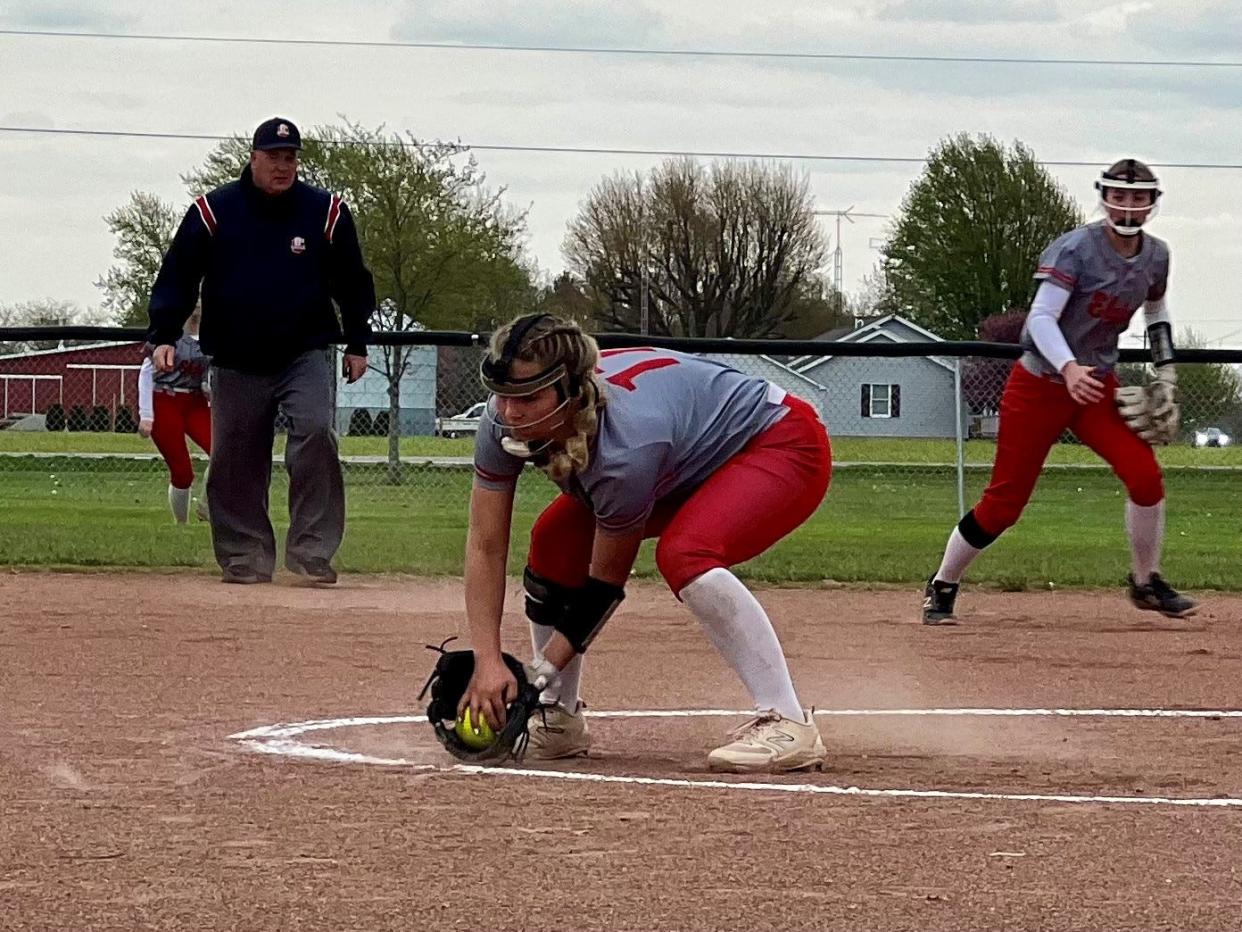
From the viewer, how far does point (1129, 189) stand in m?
8.54

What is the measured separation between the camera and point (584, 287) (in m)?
57.2

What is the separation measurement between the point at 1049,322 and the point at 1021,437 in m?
0.58

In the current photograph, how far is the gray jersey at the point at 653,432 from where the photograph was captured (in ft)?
16.7

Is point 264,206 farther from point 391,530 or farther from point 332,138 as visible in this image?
point 332,138

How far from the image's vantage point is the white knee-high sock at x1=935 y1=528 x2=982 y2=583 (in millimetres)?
9266

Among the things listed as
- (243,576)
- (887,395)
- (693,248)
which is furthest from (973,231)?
(243,576)

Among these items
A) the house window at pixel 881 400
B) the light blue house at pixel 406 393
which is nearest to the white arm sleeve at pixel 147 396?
the light blue house at pixel 406 393

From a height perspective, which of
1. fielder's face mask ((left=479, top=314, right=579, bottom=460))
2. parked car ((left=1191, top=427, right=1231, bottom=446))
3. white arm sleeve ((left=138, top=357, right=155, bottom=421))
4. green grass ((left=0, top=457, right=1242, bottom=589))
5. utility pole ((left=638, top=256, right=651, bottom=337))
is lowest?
green grass ((left=0, top=457, right=1242, bottom=589))

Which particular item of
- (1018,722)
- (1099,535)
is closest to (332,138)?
(1099,535)

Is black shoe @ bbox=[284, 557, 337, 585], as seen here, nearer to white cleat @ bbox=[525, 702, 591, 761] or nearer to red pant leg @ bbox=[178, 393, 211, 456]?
red pant leg @ bbox=[178, 393, 211, 456]

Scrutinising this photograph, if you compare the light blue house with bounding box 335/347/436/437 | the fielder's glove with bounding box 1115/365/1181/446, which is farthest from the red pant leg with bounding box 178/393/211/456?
the fielder's glove with bounding box 1115/365/1181/446

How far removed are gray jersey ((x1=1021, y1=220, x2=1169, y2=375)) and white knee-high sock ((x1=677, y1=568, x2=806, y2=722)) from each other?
11.9ft

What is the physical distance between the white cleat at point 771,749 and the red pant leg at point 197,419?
823cm

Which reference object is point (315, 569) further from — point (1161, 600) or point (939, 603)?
point (1161, 600)
